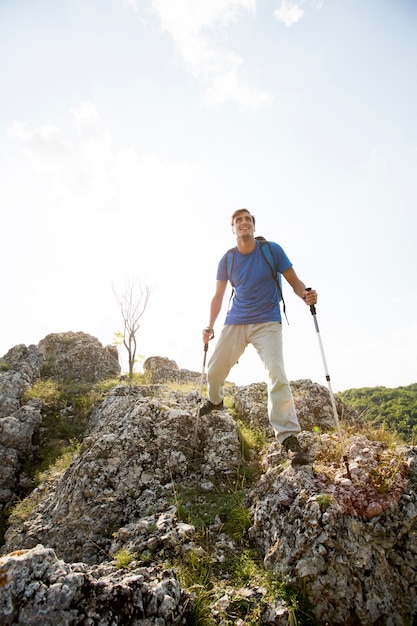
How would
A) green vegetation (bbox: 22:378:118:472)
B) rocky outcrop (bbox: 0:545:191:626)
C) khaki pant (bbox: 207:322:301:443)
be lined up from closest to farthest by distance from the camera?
rocky outcrop (bbox: 0:545:191:626), khaki pant (bbox: 207:322:301:443), green vegetation (bbox: 22:378:118:472)

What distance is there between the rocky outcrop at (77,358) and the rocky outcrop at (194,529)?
7660 millimetres

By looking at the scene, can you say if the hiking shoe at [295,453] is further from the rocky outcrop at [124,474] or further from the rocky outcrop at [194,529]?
the rocky outcrop at [124,474]

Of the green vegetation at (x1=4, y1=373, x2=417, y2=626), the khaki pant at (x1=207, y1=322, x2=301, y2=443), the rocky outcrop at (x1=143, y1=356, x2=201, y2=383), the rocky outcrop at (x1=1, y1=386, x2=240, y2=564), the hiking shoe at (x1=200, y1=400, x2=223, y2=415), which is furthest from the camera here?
the rocky outcrop at (x1=143, y1=356, x2=201, y2=383)

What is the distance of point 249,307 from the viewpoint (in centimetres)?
596

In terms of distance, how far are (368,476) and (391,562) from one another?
0.87 meters

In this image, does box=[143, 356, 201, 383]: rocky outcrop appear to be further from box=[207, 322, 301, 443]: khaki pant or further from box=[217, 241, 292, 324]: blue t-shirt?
box=[217, 241, 292, 324]: blue t-shirt

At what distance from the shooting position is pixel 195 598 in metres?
3.18

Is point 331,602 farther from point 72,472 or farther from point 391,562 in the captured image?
point 72,472

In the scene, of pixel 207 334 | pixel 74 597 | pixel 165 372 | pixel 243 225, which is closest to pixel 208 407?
pixel 207 334

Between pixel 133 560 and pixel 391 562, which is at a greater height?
pixel 133 560

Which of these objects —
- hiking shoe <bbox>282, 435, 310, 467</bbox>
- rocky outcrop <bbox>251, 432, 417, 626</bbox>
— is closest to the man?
hiking shoe <bbox>282, 435, 310, 467</bbox>

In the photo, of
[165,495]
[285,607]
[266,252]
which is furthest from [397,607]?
[266,252]

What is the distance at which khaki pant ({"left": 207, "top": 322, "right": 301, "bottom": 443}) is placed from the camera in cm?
500

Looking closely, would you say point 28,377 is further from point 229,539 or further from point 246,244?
point 229,539
